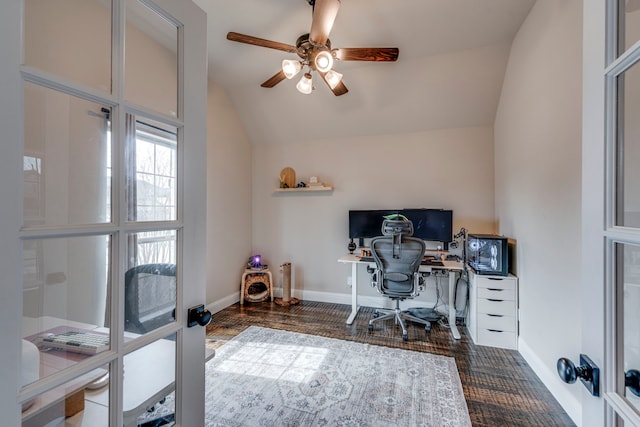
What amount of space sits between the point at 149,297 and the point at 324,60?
196cm

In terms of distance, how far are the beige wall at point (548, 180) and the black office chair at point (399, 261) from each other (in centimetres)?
90

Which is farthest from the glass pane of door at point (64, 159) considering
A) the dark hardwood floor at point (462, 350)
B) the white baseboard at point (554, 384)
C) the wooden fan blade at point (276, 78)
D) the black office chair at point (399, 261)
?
the white baseboard at point (554, 384)

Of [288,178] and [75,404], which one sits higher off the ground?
[288,178]

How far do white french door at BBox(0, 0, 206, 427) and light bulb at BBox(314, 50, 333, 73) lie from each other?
1.28 meters

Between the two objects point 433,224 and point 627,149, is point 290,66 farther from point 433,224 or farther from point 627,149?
point 433,224

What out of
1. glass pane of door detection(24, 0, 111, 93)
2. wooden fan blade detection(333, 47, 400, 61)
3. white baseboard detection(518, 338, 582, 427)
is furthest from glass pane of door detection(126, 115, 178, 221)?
white baseboard detection(518, 338, 582, 427)

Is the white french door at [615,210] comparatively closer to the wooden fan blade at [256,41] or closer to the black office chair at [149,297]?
the black office chair at [149,297]

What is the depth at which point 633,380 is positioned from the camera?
21.2 inches

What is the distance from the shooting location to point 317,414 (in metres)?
1.71

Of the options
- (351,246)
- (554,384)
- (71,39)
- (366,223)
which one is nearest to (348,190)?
(366,223)

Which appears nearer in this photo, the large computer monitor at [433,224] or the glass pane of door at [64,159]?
the glass pane of door at [64,159]

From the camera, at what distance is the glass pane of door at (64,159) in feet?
1.64

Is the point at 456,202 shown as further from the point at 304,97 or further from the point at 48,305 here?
the point at 48,305

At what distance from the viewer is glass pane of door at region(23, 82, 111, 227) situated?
0.50 meters
